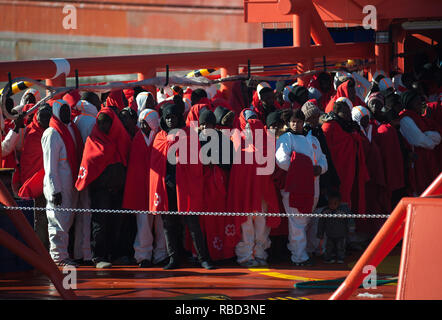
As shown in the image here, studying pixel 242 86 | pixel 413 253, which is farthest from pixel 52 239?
pixel 413 253

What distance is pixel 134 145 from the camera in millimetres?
Answer: 9336

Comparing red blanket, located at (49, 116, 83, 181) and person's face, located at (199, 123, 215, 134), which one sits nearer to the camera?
person's face, located at (199, 123, 215, 134)

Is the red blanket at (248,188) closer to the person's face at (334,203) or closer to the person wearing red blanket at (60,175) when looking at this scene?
the person's face at (334,203)

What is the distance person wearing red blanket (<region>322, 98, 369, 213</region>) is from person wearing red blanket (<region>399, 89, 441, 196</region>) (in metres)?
0.95

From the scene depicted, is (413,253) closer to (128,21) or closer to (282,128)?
(282,128)

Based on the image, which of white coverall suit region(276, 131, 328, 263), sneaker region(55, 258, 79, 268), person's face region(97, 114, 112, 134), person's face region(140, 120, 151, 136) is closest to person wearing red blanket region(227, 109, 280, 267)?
white coverall suit region(276, 131, 328, 263)

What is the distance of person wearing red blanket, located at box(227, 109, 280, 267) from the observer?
29.9 ft

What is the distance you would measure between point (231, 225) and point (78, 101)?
273 centimetres

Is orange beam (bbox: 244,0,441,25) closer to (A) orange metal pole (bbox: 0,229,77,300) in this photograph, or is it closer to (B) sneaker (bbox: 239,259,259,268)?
(B) sneaker (bbox: 239,259,259,268)

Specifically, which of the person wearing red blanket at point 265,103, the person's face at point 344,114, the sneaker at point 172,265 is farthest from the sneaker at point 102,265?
the person's face at point 344,114

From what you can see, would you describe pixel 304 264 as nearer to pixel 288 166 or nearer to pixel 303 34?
pixel 288 166

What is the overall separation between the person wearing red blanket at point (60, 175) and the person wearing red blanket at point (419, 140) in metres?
4.01

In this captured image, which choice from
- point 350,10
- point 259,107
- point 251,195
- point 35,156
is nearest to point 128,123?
point 35,156

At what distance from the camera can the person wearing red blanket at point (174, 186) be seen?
29.3 ft
